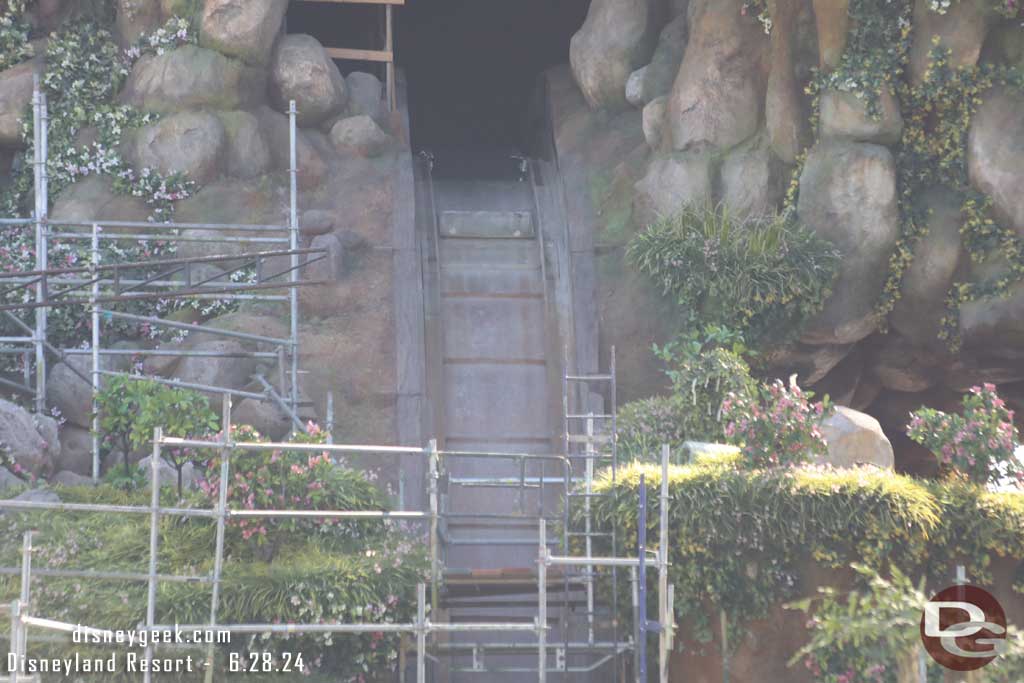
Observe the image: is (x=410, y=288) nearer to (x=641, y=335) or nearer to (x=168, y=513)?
(x=641, y=335)

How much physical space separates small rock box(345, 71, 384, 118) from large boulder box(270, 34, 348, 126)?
480 millimetres

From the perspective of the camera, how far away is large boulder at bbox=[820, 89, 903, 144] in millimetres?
19250

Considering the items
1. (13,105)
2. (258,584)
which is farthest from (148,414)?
(13,105)

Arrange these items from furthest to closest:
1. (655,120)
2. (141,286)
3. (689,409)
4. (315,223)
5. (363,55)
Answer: (363,55) < (655,120) < (315,223) < (141,286) < (689,409)

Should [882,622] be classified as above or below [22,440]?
below

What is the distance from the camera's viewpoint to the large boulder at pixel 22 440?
16.8m

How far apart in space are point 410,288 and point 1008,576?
27.8 feet

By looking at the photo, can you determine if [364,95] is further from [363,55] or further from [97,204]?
[97,204]

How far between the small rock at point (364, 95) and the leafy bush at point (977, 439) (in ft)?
33.4

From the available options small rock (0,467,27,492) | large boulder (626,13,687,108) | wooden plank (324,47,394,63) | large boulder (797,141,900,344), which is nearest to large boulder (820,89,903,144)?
large boulder (797,141,900,344)

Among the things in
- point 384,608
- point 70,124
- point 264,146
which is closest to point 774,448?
point 384,608

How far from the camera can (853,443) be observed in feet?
52.8

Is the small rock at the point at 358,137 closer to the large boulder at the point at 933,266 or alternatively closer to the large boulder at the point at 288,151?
the large boulder at the point at 288,151

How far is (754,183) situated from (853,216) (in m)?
1.34
